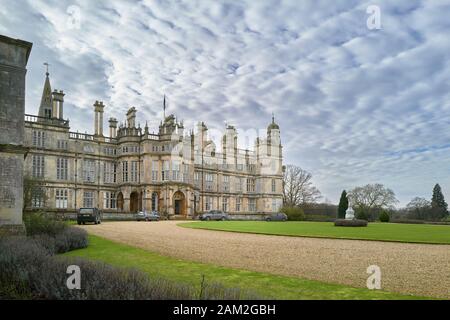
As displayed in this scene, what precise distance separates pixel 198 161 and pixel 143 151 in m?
12.1

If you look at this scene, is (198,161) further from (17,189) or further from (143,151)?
(17,189)

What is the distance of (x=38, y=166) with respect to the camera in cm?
4334

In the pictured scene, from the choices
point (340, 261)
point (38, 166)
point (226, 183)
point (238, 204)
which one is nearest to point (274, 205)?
point (238, 204)

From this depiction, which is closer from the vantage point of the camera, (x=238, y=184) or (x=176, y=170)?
(x=176, y=170)

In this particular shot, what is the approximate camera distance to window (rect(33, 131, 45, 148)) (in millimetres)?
43353

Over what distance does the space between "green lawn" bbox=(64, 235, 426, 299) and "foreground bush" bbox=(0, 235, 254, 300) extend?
40.1 inches

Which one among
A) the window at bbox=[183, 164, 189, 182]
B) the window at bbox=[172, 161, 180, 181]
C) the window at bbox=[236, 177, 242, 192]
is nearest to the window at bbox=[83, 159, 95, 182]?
the window at bbox=[172, 161, 180, 181]

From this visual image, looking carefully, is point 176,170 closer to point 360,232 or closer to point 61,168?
point 61,168

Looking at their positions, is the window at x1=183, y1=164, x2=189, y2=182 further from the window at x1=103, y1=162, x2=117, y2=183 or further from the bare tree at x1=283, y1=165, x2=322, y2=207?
the bare tree at x1=283, y1=165, x2=322, y2=207

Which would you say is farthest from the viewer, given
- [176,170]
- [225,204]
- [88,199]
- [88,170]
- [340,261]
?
[225,204]

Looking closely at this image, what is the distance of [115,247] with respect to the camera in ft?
45.2

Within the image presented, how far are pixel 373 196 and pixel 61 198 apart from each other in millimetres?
58098

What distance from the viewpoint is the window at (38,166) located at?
141ft

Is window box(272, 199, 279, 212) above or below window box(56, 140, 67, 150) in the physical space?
below
